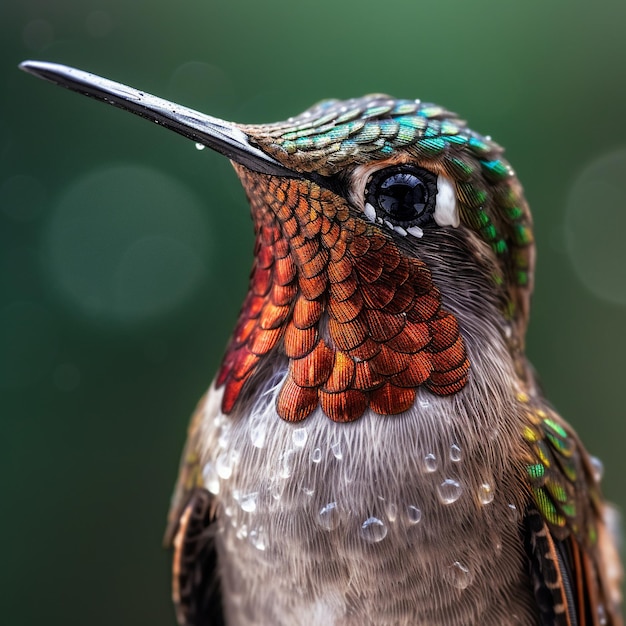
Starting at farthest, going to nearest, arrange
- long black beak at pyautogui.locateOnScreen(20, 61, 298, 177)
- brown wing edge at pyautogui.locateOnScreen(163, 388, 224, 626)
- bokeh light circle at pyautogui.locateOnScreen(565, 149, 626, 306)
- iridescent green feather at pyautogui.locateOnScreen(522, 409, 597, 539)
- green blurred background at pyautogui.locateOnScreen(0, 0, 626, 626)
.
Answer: bokeh light circle at pyautogui.locateOnScreen(565, 149, 626, 306)
green blurred background at pyautogui.locateOnScreen(0, 0, 626, 626)
brown wing edge at pyautogui.locateOnScreen(163, 388, 224, 626)
iridescent green feather at pyautogui.locateOnScreen(522, 409, 597, 539)
long black beak at pyautogui.locateOnScreen(20, 61, 298, 177)

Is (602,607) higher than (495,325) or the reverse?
the reverse

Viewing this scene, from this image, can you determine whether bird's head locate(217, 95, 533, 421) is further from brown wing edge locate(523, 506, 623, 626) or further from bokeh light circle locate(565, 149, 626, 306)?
bokeh light circle locate(565, 149, 626, 306)

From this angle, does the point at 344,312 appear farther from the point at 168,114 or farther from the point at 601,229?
the point at 601,229

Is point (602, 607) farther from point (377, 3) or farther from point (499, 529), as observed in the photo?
point (377, 3)

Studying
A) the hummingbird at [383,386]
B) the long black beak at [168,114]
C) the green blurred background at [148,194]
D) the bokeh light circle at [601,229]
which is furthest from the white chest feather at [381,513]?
the bokeh light circle at [601,229]

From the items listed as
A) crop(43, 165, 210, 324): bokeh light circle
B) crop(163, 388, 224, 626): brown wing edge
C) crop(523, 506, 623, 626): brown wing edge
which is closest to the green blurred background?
crop(43, 165, 210, 324): bokeh light circle

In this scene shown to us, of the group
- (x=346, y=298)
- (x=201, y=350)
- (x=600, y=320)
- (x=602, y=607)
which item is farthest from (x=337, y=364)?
(x=600, y=320)

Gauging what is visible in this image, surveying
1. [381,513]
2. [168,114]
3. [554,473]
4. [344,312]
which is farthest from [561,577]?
[168,114]

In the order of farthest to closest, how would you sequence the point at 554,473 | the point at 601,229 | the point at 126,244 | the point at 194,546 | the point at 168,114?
1. the point at 601,229
2. the point at 126,244
3. the point at 194,546
4. the point at 554,473
5. the point at 168,114
